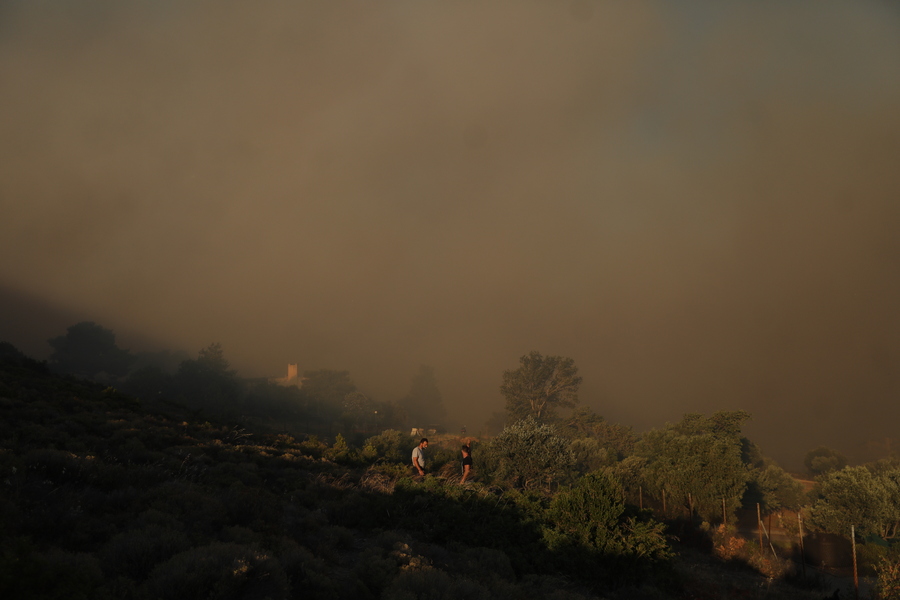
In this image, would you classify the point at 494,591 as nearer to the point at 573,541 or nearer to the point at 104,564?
the point at 573,541

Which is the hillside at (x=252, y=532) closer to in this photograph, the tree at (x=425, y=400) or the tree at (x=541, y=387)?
the tree at (x=541, y=387)

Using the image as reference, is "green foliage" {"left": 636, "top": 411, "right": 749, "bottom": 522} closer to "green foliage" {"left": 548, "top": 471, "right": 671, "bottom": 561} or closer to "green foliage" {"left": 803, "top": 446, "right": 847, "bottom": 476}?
"green foliage" {"left": 548, "top": 471, "right": 671, "bottom": 561}

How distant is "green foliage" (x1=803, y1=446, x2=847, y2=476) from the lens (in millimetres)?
72625

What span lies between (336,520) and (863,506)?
35295 mm

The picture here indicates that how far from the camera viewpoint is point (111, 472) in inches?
403

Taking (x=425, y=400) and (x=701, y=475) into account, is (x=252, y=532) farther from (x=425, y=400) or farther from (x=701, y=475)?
(x=425, y=400)

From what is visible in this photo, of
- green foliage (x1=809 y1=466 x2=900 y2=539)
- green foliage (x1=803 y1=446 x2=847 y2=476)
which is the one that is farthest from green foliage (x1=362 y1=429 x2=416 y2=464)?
green foliage (x1=803 y1=446 x2=847 y2=476)

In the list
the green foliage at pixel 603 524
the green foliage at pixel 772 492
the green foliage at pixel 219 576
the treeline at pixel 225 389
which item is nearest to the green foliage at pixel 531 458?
the green foliage at pixel 603 524

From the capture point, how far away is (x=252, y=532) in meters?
8.59

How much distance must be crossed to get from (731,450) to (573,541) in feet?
82.5

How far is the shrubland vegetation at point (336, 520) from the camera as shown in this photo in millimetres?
6516

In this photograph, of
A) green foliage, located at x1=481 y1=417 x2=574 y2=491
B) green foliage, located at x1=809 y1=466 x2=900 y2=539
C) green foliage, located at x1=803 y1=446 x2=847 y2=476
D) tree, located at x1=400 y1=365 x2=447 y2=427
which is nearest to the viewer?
green foliage, located at x1=481 y1=417 x2=574 y2=491

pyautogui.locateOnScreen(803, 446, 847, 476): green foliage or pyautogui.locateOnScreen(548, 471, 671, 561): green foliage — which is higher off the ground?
pyautogui.locateOnScreen(548, 471, 671, 561): green foliage

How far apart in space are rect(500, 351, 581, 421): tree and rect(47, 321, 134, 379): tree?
8159 cm
